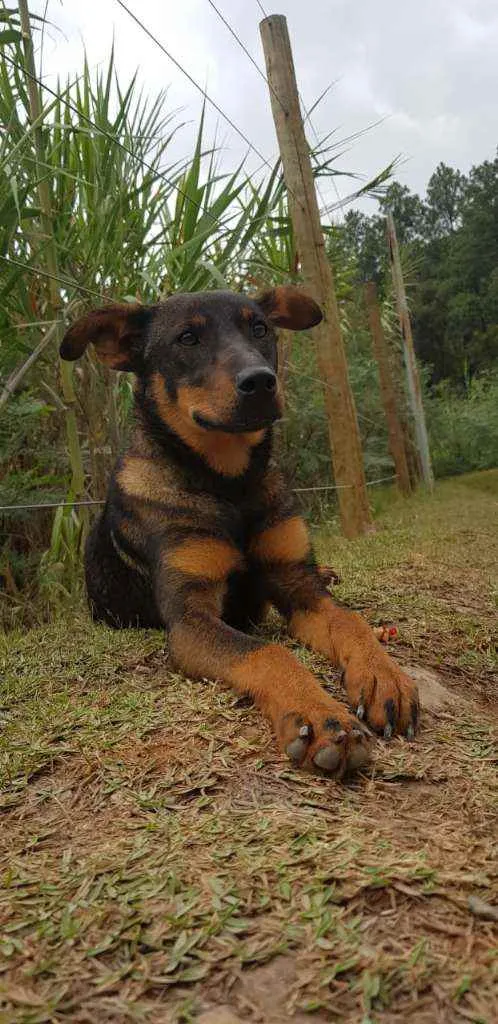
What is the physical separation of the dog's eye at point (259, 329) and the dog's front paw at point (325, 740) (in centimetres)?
181

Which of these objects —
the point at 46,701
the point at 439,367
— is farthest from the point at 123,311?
the point at 439,367

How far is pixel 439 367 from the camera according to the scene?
43.8 meters

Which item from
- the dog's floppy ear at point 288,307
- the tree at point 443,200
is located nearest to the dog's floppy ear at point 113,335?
the dog's floppy ear at point 288,307

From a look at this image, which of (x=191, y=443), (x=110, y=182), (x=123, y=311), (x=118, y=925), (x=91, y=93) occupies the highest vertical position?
(x=91, y=93)

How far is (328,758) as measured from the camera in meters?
1.81

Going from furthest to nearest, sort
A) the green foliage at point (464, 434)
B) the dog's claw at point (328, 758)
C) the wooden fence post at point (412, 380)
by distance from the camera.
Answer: the green foliage at point (464, 434) < the wooden fence post at point (412, 380) < the dog's claw at point (328, 758)

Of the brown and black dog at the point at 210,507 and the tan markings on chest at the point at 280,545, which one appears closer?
the brown and black dog at the point at 210,507

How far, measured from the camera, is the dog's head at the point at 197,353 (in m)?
2.77

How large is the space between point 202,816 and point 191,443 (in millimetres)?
1752

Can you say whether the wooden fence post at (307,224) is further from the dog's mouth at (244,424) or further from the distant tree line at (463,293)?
the distant tree line at (463,293)

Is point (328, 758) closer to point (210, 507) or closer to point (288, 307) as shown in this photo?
point (210, 507)

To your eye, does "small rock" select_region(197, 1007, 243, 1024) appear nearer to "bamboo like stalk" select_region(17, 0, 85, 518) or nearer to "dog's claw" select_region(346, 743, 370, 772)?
"dog's claw" select_region(346, 743, 370, 772)

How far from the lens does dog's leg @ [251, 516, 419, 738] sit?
7.07 ft

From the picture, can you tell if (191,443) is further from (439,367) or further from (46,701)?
(439,367)
